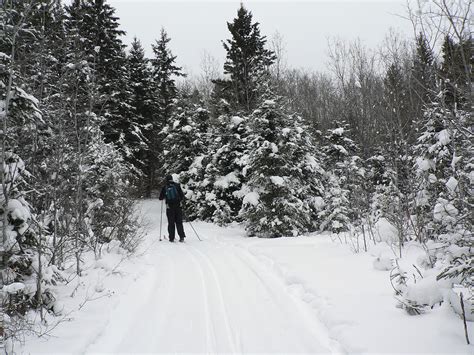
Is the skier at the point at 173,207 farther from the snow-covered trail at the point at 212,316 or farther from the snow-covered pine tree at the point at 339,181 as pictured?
the snow-covered pine tree at the point at 339,181

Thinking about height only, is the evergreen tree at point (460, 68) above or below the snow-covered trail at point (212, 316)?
above

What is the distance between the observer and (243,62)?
67.6ft

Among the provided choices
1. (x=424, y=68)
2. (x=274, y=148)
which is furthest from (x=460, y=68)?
(x=274, y=148)

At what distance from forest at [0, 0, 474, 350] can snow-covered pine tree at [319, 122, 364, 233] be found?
3.6 inches

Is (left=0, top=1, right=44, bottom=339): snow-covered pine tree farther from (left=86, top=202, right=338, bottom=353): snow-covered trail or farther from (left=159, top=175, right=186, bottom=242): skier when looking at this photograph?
(left=159, top=175, right=186, bottom=242): skier

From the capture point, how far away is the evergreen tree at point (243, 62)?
20312mm

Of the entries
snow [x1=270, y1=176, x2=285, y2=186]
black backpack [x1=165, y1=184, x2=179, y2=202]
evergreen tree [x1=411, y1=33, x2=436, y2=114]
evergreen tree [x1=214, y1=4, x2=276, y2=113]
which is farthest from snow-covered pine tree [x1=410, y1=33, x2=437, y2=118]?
evergreen tree [x1=214, y1=4, x2=276, y2=113]

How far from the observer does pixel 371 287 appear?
4.41 metres

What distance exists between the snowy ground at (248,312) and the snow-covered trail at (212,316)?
0.01m

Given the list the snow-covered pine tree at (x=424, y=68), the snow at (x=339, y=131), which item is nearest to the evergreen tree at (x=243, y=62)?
the snow at (x=339, y=131)

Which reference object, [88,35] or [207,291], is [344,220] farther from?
[88,35]

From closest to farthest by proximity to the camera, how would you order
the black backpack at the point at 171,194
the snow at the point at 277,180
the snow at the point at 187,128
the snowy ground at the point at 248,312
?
the snowy ground at the point at 248,312, the black backpack at the point at 171,194, the snow at the point at 277,180, the snow at the point at 187,128

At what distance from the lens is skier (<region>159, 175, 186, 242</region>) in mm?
10703

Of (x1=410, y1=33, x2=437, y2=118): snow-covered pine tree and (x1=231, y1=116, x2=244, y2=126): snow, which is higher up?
(x1=231, y1=116, x2=244, y2=126): snow
